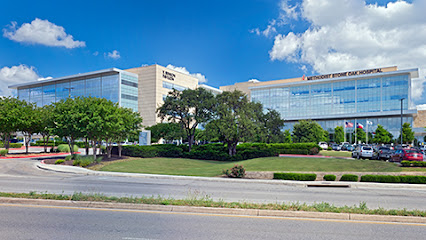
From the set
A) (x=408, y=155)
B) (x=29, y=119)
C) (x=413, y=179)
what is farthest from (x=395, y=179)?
(x=29, y=119)

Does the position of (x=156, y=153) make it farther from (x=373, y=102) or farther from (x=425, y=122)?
(x=425, y=122)

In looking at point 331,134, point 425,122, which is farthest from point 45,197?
point 425,122

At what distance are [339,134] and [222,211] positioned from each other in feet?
340

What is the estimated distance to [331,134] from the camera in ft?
369

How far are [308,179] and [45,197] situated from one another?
628 inches

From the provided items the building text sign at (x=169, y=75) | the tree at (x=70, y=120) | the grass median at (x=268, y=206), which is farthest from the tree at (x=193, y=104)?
the building text sign at (x=169, y=75)

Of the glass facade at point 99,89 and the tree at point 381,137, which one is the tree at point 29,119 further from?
the tree at point 381,137

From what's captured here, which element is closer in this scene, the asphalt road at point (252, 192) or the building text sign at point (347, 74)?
the asphalt road at point (252, 192)

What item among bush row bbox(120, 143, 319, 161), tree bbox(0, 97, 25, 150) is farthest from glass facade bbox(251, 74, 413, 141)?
tree bbox(0, 97, 25, 150)

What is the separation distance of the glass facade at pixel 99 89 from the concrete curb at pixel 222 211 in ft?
299

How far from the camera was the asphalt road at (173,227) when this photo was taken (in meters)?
7.14

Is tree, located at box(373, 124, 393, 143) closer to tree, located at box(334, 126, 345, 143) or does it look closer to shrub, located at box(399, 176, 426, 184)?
tree, located at box(334, 126, 345, 143)

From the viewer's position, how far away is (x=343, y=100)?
114375 millimetres

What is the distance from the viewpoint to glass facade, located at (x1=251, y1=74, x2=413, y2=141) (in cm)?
10419
